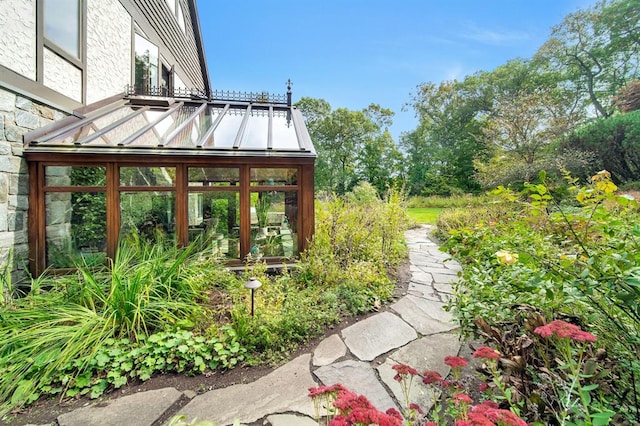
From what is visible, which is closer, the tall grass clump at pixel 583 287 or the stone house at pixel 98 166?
the tall grass clump at pixel 583 287

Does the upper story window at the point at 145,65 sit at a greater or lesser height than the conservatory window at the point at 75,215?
greater

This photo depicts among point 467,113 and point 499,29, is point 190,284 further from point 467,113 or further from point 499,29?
point 467,113

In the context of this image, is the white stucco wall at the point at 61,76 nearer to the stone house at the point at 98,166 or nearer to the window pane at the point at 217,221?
the stone house at the point at 98,166

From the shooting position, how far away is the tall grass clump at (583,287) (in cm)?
128

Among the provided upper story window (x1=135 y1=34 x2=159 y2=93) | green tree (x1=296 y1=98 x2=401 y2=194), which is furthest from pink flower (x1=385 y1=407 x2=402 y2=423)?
green tree (x1=296 y1=98 x2=401 y2=194)

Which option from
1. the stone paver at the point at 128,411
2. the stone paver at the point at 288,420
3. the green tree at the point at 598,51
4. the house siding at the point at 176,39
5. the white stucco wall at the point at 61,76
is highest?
the green tree at the point at 598,51


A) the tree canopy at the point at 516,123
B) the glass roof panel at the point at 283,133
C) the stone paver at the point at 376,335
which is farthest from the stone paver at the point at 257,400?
the tree canopy at the point at 516,123

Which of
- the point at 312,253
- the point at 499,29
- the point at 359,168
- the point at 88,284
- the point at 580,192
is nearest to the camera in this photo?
the point at 580,192

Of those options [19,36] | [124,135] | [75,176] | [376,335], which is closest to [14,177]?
[75,176]

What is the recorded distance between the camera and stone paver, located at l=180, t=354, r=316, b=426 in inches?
76.3

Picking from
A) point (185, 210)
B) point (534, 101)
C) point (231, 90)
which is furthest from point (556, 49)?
point (185, 210)

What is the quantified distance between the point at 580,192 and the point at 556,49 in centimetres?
2313

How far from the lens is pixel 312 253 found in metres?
4.10

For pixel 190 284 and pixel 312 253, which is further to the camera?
pixel 312 253
